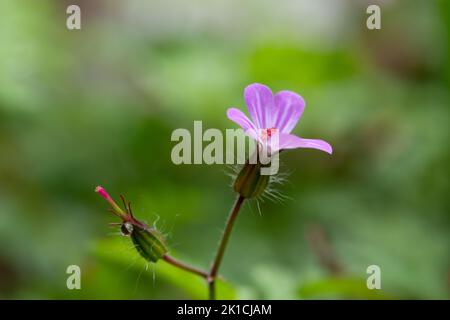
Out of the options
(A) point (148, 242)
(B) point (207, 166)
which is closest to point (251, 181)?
(A) point (148, 242)

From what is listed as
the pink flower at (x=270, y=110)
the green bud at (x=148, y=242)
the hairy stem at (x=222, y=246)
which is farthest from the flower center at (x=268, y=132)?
the green bud at (x=148, y=242)

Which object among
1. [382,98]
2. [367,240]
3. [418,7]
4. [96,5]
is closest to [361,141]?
[382,98]

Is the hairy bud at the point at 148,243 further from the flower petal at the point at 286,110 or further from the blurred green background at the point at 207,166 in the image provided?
the blurred green background at the point at 207,166

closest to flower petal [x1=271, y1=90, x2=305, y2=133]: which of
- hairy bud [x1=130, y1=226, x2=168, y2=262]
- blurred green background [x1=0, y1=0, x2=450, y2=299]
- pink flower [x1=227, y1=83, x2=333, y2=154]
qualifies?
pink flower [x1=227, y1=83, x2=333, y2=154]

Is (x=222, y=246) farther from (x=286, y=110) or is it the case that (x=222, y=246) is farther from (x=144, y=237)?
(x=286, y=110)

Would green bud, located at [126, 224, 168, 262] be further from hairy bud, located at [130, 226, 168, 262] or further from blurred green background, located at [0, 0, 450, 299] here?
blurred green background, located at [0, 0, 450, 299]
